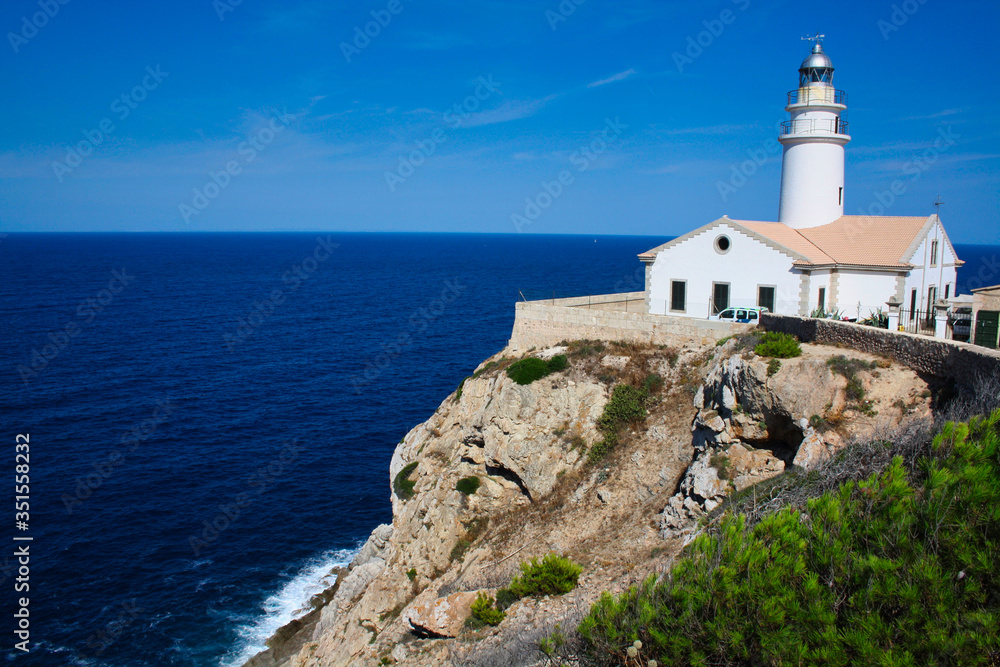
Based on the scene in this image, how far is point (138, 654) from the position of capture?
28984 millimetres

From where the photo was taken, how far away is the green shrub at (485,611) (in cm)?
1967

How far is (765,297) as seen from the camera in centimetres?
3281

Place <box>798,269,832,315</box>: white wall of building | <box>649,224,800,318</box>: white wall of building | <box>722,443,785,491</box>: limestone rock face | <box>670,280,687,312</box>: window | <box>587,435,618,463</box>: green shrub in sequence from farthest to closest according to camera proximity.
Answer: <box>670,280,687,312</box>: window → <box>649,224,800,318</box>: white wall of building → <box>798,269,832,315</box>: white wall of building → <box>587,435,618,463</box>: green shrub → <box>722,443,785,491</box>: limestone rock face

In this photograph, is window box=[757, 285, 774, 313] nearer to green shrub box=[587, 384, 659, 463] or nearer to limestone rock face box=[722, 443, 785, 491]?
green shrub box=[587, 384, 659, 463]

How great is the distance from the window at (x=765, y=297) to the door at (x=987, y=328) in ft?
30.5

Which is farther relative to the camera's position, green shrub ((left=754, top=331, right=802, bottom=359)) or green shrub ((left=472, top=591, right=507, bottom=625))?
green shrub ((left=754, top=331, right=802, bottom=359))

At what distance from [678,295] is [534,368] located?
31.1 feet

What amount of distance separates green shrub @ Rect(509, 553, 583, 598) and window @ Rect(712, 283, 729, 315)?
18380 mm

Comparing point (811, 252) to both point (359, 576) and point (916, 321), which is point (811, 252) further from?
point (359, 576)

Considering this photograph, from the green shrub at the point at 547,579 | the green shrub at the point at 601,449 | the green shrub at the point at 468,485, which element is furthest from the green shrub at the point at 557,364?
the green shrub at the point at 547,579

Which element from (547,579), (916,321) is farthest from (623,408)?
(916,321)

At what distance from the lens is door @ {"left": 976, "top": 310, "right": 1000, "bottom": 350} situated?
23375 millimetres

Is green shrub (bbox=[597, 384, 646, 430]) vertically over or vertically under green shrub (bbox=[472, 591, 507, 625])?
over

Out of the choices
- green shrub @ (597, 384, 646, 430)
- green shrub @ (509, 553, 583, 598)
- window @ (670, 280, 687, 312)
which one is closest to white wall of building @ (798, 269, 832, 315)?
window @ (670, 280, 687, 312)
